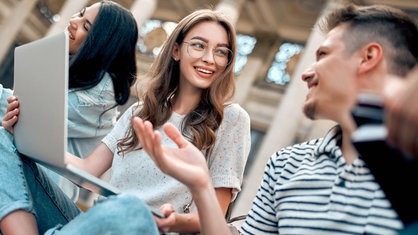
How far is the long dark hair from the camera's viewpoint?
281 cm

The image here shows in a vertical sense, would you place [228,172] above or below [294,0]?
below

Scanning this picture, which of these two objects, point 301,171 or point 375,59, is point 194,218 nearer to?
point 301,171

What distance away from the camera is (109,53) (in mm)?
2877

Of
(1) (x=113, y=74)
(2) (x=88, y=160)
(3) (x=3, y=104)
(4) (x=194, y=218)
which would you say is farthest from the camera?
(1) (x=113, y=74)

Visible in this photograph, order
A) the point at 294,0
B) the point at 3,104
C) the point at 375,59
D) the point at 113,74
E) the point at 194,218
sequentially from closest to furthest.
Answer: the point at 375,59 < the point at 194,218 < the point at 3,104 < the point at 113,74 < the point at 294,0

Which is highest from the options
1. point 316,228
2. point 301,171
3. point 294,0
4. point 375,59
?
point 294,0

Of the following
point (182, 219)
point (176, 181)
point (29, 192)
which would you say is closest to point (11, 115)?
point (29, 192)

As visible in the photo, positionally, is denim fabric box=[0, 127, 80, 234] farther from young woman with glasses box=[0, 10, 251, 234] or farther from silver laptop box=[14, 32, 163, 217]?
young woman with glasses box=[0, 10, 251, 234]

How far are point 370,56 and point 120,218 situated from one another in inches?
34.5

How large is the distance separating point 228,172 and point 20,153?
84 centimetres

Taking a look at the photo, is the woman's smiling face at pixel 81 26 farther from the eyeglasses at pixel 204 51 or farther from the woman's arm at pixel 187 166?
the woman's arm at pixel 187 166

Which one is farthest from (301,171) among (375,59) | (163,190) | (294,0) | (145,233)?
(294,0)

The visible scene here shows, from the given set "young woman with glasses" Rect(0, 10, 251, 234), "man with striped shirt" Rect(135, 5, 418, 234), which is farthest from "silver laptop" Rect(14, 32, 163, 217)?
"young woman with glasses" Rect(0, 10, 251, 234)

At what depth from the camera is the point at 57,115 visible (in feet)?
5.29
